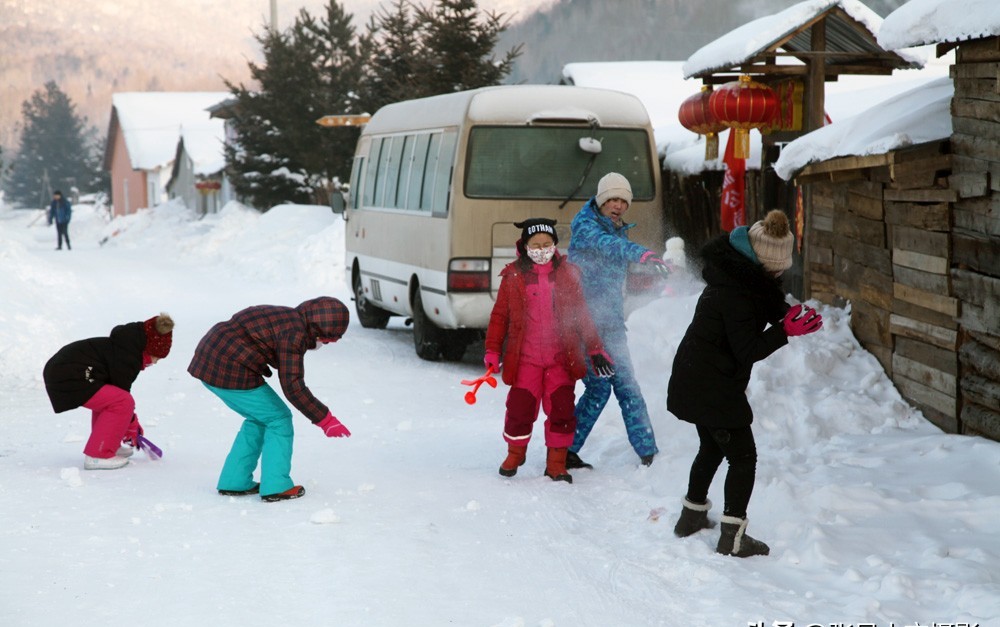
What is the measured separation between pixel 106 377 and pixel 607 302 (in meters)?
3.05

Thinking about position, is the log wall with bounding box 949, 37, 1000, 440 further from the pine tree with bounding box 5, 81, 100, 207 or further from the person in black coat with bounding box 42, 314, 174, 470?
the pine tree with bounding box 5, 81, 100, 207

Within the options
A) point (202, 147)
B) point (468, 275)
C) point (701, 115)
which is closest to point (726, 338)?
point (468, 275)

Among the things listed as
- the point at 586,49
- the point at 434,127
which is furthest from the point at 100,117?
the point at 434,127

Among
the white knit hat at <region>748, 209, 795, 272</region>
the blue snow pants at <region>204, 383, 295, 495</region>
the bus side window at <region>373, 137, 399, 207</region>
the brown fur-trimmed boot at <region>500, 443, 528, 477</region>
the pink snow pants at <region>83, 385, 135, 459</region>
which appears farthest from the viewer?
the bus side window at <region>373, 137, 399, 207</region>

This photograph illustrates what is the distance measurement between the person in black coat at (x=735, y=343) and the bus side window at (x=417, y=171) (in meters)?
7.00

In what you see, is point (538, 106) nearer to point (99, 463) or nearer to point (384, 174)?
point (384, 174)

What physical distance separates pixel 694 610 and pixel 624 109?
7527mm

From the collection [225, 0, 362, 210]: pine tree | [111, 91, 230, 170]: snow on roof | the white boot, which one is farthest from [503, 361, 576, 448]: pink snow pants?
[111, 91, 230, 170]: snow on roof

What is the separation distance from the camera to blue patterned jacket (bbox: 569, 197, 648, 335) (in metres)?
7.33

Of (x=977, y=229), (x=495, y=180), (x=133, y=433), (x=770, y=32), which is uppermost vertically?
(x=770, y=32)

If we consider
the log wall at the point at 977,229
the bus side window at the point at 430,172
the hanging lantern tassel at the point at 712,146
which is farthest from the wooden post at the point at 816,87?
the log wall at the point at 977,229

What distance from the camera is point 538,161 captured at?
11.4m

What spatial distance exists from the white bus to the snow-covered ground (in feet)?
4.95

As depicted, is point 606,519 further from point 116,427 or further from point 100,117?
point 100,117
